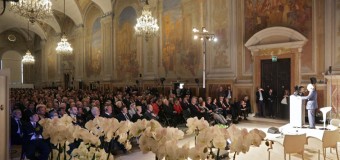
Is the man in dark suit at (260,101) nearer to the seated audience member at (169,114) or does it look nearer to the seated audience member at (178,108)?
the seated audience member at (178,108)

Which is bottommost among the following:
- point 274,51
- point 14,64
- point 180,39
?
point 274,51

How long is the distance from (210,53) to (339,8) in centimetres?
658

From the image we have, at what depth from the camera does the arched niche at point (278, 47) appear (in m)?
11.8

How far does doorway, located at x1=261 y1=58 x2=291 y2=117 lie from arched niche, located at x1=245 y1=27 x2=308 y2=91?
203mm

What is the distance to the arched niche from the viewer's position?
464 inches

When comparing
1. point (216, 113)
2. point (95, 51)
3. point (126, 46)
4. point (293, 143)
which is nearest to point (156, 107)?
point (216, 113)

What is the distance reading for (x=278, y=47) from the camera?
12500 mm

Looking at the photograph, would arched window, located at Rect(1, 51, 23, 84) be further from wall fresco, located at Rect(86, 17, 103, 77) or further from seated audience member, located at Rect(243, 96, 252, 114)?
seated audience member, located at Rect(243, 96, 252, 114)

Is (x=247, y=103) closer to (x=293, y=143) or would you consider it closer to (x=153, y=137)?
(x=293, y=143)

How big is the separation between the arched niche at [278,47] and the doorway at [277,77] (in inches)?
8.0

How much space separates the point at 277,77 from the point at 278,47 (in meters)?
1.41

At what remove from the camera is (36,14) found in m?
10.5

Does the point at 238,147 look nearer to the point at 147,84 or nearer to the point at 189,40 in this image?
the point at 189,40

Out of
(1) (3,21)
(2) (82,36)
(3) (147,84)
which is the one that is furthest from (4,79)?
(1) (3,21)
